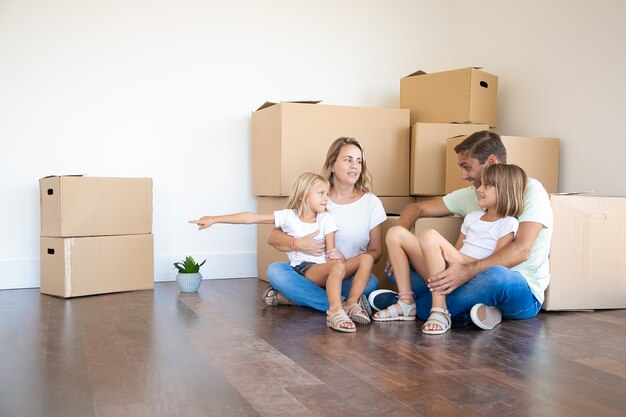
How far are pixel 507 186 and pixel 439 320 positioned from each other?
0.51 metres

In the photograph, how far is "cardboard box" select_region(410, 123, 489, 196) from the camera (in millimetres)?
3066

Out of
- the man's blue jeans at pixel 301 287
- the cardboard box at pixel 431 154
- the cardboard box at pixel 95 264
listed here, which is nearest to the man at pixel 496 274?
the man's blue jeans at pixel 301 287

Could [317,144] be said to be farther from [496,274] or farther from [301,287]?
[496,274]

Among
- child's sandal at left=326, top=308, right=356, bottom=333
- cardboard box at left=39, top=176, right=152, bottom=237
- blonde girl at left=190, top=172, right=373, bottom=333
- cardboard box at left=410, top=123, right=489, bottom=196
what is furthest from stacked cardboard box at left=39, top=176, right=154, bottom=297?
cardboard box at left=410, top=123, right=489, bottom=196

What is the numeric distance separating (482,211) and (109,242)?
63.6 inches

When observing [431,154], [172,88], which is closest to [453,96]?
[431,154]

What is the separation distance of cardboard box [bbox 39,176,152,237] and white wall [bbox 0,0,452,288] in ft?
0.97

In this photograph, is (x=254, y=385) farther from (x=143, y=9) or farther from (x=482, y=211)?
(x=143, y=9)

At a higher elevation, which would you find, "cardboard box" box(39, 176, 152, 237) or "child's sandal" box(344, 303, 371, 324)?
"cardboard box" box(39, 176, 152, 237)

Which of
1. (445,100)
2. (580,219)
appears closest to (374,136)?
(445,100)

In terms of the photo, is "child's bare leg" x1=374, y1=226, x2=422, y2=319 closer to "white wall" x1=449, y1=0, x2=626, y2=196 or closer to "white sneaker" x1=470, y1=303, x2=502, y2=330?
"white sneaker" x1=470, y1=303, x2=502, y2=330

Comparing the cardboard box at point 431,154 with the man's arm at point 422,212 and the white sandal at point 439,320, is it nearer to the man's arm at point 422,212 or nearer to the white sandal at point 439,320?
the man's arm at point 422,212

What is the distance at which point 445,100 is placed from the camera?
3.16 m

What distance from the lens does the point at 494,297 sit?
2.12m
